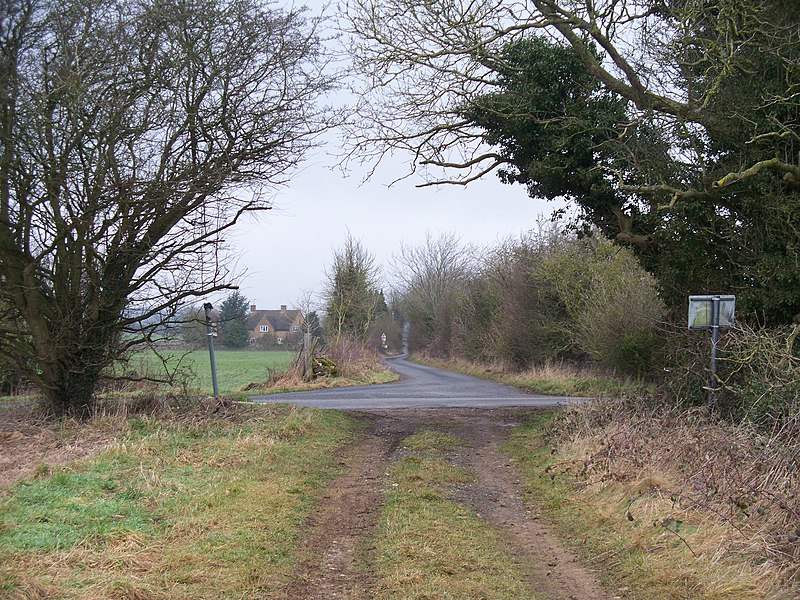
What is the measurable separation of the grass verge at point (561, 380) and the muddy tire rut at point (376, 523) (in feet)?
28.4

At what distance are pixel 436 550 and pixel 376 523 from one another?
122cm

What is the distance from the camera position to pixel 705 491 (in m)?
7.23

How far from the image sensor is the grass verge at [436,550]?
570 cm

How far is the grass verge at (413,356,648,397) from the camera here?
2422 cm

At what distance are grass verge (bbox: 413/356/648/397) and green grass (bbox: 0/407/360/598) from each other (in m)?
11.5

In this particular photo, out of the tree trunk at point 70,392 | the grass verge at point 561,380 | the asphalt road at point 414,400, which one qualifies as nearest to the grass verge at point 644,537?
the tree trunk at point 70,392

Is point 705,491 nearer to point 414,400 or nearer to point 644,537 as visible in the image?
point 644,537

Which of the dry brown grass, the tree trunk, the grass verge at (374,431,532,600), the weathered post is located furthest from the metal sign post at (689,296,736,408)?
the weathered post

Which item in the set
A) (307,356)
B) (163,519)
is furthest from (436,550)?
(307,356)

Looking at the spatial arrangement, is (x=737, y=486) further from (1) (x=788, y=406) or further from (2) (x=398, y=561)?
(2) (x=398, y=561)

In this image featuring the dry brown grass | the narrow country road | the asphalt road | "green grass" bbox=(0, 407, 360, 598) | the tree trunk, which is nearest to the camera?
"green grass" bbox=(0, 407, 360, 598)

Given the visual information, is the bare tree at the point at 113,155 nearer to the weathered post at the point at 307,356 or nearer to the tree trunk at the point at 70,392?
the tree trunk at the point at 70,392

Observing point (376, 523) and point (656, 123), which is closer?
point (376, 523)

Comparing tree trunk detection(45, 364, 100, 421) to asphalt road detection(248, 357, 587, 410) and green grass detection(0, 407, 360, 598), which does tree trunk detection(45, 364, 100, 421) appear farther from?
asphalt road detection(248, 357, 587, 410)
